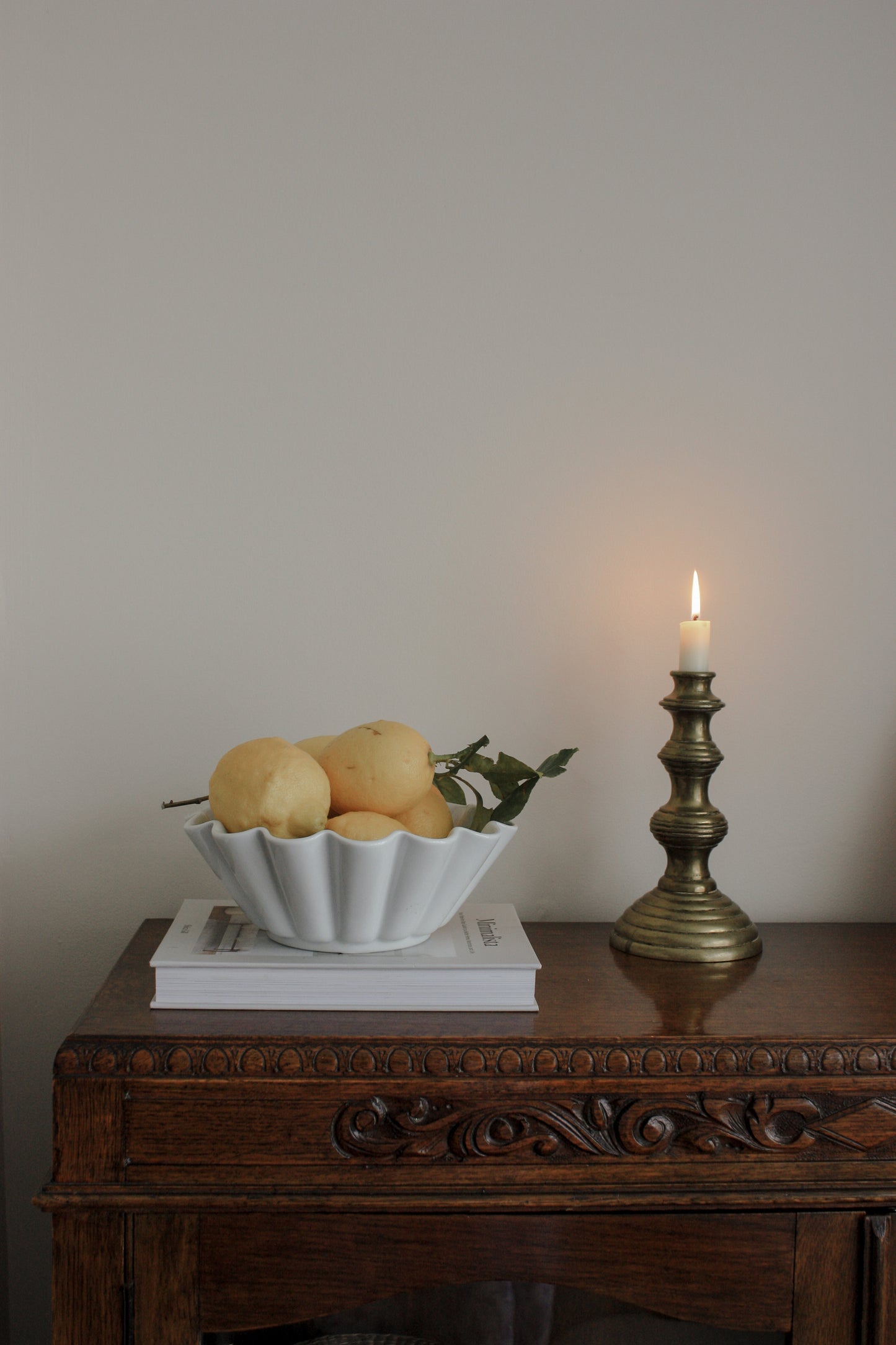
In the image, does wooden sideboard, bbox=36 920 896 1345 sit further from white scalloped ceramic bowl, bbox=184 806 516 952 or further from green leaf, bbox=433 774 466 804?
green leaf, bbox=433 774 466 804

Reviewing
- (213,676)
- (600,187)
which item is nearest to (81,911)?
(213,676)

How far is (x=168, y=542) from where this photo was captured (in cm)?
104

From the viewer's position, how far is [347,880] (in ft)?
2.46

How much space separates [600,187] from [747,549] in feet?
1.29

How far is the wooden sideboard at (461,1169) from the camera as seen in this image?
2.32 feet

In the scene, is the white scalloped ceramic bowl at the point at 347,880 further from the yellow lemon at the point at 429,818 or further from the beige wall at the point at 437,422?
the beige wall at the point at 437,422

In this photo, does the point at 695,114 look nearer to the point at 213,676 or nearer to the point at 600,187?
the point at 600,187

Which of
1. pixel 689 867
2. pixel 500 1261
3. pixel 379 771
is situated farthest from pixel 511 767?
pixel 500 1261

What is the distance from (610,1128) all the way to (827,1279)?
184mm

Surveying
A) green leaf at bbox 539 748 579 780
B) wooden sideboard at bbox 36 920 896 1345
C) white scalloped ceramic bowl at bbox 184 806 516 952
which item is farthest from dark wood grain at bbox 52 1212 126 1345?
green leaf at bbox 539 748 579 780

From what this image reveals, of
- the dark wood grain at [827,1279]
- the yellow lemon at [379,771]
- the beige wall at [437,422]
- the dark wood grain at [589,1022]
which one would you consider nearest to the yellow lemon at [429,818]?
the yellow lemon at [379,771]

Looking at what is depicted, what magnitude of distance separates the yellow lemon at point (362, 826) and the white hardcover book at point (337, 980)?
95mm

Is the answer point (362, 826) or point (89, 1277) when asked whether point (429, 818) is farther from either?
point (89, 1277)

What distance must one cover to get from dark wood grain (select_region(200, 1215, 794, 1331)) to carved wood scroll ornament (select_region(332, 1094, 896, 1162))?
5cm
